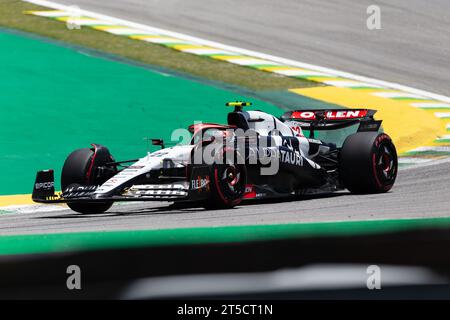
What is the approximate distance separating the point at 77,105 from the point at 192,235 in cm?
1177

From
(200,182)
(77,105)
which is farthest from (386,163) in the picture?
(77,105)

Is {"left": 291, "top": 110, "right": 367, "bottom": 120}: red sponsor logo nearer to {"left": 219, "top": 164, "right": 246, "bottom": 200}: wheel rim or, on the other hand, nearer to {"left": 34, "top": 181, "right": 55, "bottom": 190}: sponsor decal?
{"left": 219, "top": 164, "right": 246, "bottom": 200}: wheel rim

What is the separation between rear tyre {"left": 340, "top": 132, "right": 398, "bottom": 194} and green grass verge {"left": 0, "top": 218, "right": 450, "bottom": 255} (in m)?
5.52

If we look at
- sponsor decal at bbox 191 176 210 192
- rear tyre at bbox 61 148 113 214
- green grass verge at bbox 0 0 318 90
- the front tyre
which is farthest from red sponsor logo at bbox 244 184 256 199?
green grass verge at bbox 0 0 318 90

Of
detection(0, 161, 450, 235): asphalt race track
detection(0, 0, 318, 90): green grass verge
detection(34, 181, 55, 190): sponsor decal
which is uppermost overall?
detection(0, 0, 318, 90): green grass verge

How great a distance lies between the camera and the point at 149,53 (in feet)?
64.7

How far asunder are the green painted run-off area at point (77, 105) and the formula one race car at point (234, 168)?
233 centimetres

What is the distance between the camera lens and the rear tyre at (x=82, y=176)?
10086mm

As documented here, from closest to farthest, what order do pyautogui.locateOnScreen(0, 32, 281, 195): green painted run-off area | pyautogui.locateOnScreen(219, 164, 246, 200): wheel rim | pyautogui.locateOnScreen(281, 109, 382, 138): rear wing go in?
pyautogui.locateOnScreen(219, 164, 246, 200): wheel rim, pyautogui.locateOnScreen(281, 109, 382, 138): rear wing, pyautogui.locateOnScreen(0, 32, 281, 195): green painted run-off area

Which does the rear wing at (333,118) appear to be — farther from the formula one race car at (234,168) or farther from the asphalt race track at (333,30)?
the asphalt race track at (333,30)

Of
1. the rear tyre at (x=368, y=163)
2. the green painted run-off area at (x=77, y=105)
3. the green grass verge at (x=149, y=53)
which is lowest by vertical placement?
the rear tyre at (x=368, y=163)

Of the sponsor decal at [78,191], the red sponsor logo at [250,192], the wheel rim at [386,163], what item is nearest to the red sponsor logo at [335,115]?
the wheel rim at [386,163]

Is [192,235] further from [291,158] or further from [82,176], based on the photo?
[291,158]

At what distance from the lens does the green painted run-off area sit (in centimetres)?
1380
